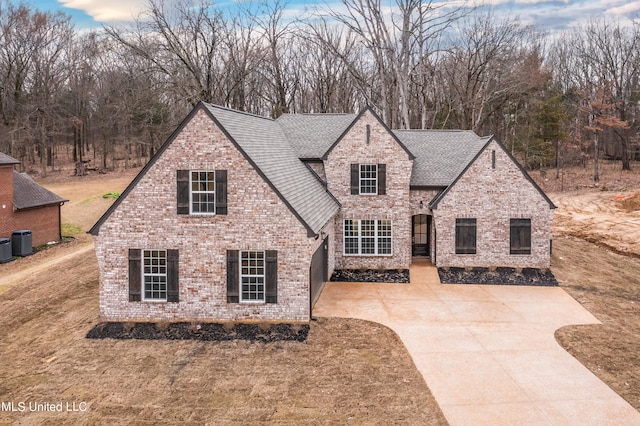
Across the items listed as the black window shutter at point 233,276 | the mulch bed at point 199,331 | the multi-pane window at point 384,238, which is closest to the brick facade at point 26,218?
the mulch bed at point 199,331

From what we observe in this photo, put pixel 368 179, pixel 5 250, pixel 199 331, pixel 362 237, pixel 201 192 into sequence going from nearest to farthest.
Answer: pixel 199 331
pixel 201 192
pixel 368 179
pixel 362 237
pixel 5 250

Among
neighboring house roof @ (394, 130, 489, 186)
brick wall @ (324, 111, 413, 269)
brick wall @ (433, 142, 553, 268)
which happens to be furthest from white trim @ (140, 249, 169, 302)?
brick wall @ (433, 142, 553, 268)

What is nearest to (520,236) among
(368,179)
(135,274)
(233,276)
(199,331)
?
(368,179)

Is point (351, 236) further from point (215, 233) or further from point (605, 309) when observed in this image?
point (605, 309)

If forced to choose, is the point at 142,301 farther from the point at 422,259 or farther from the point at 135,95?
the point at 135,95

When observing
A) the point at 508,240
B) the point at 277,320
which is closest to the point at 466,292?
the point at 508,240

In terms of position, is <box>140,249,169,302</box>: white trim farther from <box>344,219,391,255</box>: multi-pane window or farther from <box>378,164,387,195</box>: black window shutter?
<box>378,164,387,195</box>: black window shutter
